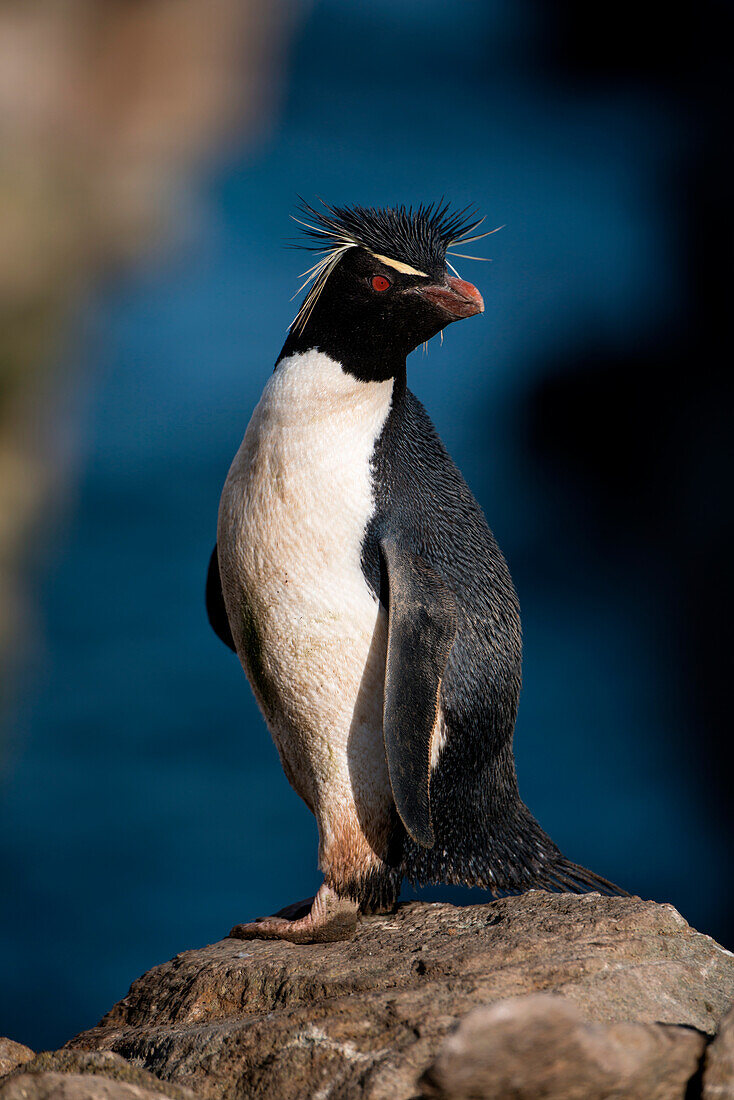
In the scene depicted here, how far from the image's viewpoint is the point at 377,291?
5.03ft

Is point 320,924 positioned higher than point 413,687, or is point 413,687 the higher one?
point 413,687

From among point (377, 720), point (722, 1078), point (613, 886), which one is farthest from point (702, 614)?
point (722, 1078)

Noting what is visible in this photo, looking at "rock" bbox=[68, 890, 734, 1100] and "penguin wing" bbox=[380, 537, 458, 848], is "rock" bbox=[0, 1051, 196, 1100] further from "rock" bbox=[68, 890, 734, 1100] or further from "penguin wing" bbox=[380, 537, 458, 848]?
"penguin wing" bbox=[380, 537, 458, 848]

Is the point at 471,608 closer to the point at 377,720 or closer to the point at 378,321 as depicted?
the point at 377,720

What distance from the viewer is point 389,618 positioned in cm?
151

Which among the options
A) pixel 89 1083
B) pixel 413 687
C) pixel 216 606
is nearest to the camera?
pixel 89 1083

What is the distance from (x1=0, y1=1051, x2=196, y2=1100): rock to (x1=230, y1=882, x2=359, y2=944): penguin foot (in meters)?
0.46

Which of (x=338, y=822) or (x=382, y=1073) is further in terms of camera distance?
(x=338, y=822)

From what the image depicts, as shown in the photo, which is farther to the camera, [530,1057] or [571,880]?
[571,880]

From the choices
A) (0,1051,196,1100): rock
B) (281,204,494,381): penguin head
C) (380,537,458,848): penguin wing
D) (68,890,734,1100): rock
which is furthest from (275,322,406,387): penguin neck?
(0,1051,196,1100): rock

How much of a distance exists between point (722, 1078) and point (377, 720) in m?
0.79

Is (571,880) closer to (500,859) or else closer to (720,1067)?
(500,859)

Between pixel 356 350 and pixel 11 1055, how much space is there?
1054 millimetres

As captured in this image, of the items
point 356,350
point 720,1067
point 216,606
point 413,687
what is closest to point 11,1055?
point 413,687
